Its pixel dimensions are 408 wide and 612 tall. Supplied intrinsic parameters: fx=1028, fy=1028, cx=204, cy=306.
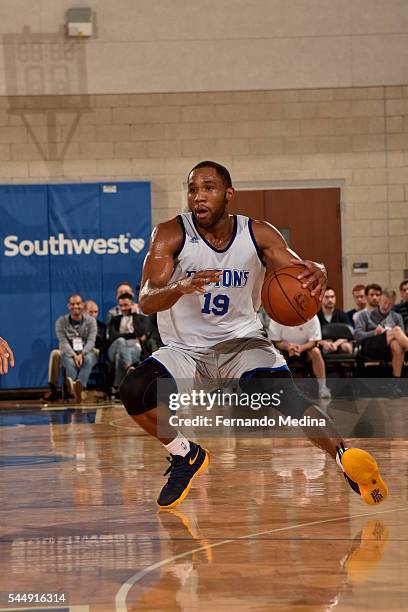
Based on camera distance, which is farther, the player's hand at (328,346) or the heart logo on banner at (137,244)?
the heart logo on banner at (137,244)

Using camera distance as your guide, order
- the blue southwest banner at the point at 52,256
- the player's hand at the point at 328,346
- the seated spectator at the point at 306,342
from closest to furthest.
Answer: the seated spectator at the point at 306,342 → the player's hand at the point at 328,346 → the blue southwest banner at the point at 52,256

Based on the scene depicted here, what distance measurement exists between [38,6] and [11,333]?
4.39 meters

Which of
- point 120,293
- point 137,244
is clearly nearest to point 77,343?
point 120,293

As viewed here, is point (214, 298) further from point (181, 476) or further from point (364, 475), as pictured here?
point (364, 475)

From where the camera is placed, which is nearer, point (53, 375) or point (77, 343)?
point (77, 343)

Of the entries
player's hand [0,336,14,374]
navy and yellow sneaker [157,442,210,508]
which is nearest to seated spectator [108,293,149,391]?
navy and yellow sneaker [157,442,210,508]

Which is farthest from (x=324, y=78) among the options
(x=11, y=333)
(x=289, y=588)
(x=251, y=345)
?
(x=289, y=588)

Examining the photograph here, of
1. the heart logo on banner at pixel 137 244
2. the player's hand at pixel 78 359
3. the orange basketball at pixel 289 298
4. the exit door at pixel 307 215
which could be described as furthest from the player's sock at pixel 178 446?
the exit door at pixel 307 215

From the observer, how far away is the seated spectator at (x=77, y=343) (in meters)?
12.4

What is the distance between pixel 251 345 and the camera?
5.05 m

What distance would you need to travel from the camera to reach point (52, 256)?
1352 cm

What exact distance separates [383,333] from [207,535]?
311 inches

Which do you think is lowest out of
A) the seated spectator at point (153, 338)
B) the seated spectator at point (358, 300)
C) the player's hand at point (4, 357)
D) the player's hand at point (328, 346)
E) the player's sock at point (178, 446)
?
the player's hand at point (328, 346)

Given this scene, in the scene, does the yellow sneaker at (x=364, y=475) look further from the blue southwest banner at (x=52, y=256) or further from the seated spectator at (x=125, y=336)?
the blue southwest banner at (x=52, y=256)
